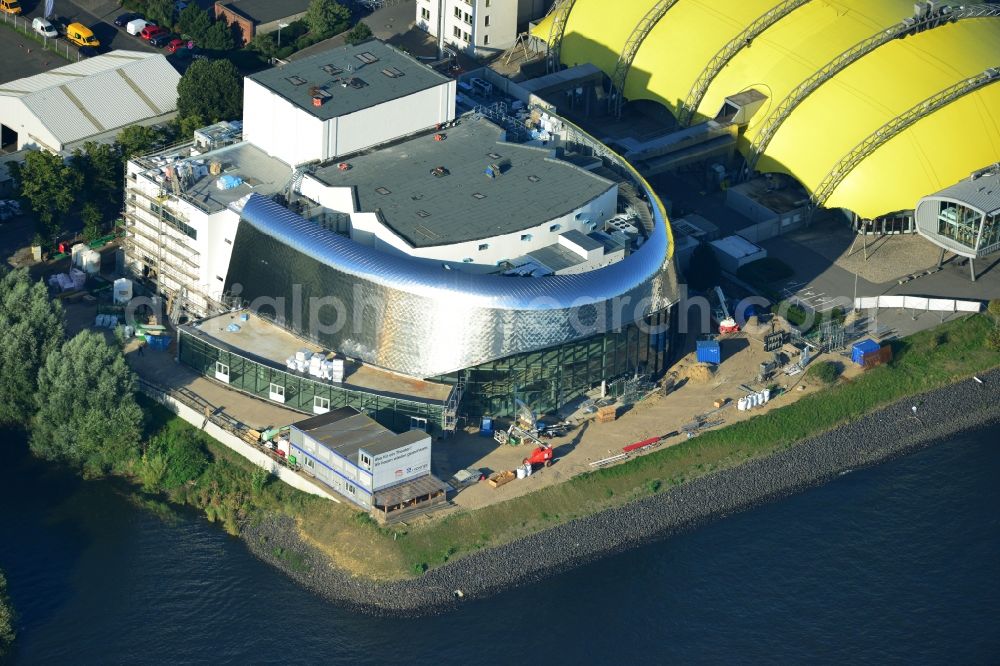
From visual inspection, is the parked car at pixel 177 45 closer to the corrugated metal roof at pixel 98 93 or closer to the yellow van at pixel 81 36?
the yellow van at pixel 81 36

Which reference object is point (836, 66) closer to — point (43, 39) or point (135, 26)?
point (135, 26)

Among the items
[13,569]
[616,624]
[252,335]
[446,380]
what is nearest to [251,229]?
[252,335]

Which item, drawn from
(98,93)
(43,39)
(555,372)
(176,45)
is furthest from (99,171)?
(555,372)

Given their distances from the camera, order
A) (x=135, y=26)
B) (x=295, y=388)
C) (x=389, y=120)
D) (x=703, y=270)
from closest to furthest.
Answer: (x=295, y=388) → (x=389, y=120) → (x=703, y=270) → (x=135, y=26)

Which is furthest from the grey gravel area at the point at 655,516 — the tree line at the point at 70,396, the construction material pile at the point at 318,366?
the tree line at the point at 70,396

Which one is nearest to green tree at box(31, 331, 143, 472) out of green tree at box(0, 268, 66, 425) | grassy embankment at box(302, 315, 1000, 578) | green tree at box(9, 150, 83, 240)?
green tree at box(0, 268, 66, 425)

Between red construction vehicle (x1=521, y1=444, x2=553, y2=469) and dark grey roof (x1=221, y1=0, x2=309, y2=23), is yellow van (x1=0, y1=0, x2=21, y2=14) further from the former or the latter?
red construction vehicle (x1=521, y1=444, x2=553, y2=469)

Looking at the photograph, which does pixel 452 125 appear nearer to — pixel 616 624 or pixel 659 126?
pixel 659 126
